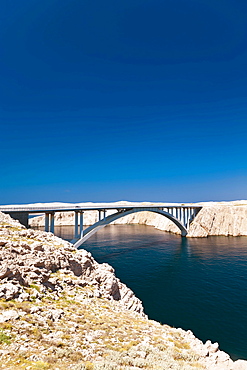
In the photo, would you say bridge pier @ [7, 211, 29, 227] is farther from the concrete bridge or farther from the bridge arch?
the bridge arch

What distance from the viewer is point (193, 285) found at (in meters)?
28.8

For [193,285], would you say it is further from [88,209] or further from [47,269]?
[47,269]

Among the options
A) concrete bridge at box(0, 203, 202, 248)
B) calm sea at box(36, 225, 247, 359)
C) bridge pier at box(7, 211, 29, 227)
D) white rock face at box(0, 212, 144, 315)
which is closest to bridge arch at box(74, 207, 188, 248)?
concrete bridge at box(0, 203, 202, 248)

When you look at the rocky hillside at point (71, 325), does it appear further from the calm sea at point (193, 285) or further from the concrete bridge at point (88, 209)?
the concrete bridge at point (88, 209)

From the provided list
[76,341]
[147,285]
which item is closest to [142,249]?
[147,285]

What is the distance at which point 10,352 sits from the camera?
276 inches

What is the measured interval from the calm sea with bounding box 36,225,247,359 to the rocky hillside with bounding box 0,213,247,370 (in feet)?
21.8

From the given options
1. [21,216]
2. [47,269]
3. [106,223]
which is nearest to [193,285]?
[106,223]

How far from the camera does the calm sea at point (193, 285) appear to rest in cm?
1853

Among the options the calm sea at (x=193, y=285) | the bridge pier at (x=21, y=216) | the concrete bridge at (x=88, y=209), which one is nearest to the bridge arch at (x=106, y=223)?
the concrete bridge at (x=88, y=209)

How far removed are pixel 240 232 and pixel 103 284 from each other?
6644 cm

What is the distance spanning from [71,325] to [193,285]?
77.3 ft

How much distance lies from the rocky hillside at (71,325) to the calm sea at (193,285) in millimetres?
6630

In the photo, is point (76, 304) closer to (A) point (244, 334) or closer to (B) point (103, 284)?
(B) point (103, 284)
